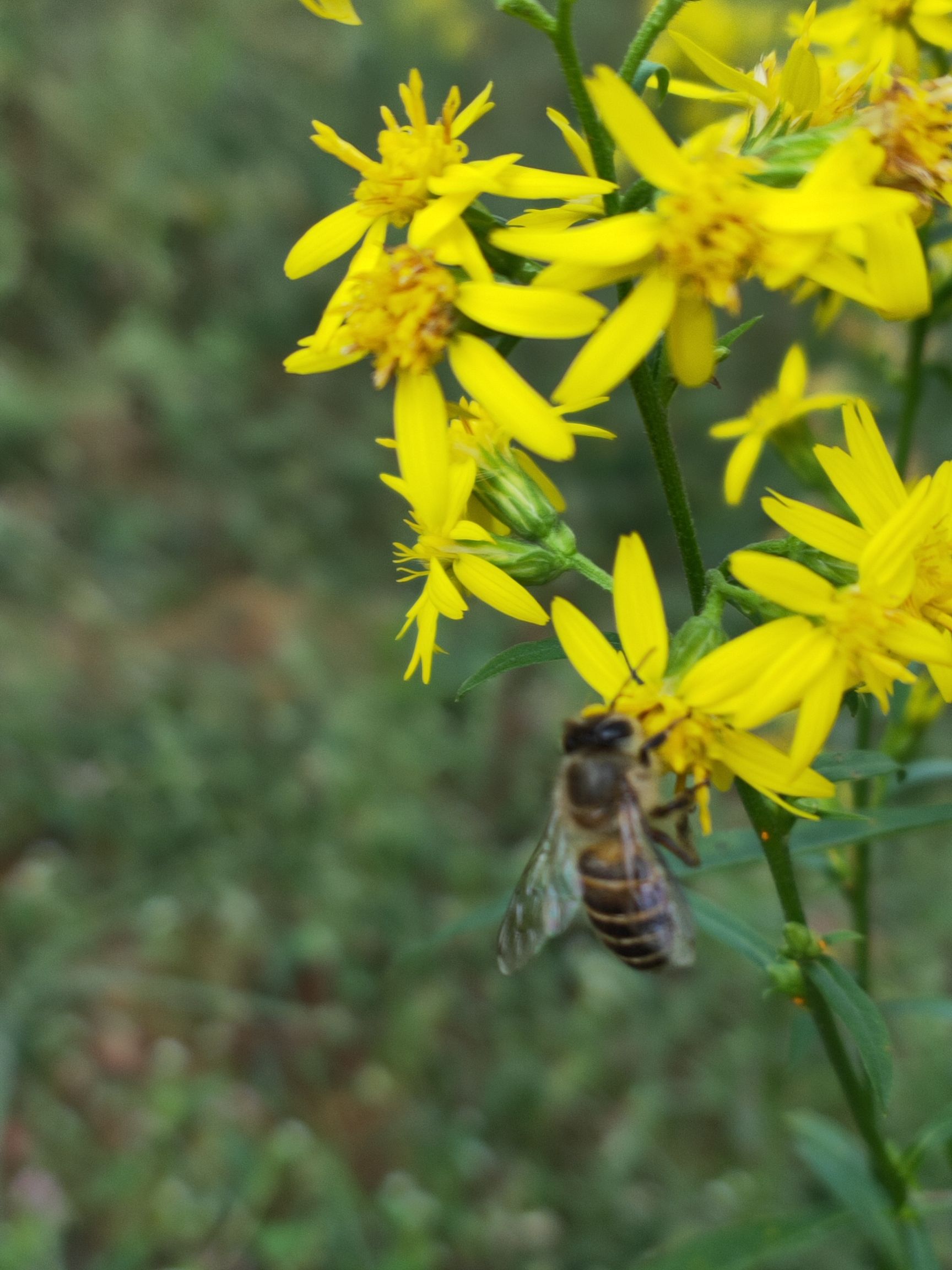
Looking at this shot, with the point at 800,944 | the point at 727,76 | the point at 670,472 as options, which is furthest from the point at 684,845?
the point at 727,76

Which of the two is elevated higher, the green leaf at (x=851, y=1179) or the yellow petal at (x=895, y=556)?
the yellow petal at (x=895, y=556)

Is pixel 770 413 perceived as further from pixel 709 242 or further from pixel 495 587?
pixel 495 587

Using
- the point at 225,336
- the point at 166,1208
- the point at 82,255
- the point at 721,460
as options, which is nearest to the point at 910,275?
the point at 166,1208

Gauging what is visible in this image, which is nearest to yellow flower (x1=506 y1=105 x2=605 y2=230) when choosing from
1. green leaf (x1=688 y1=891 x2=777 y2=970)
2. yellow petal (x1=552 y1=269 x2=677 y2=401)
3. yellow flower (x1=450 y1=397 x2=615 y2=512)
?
yellow petal (x1=552 y1=269 x2=677 y2=401)

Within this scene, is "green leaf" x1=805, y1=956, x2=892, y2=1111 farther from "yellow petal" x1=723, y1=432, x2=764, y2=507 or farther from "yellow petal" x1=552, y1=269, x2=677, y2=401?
"yellow petal" x1=552, y1=269, x2=677, y2=401

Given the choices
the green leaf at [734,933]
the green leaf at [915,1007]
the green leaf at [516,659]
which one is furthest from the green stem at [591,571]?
the green leaf at [915,1007]

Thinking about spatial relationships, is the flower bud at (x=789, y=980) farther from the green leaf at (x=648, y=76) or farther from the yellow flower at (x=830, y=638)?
the green leaf at (x=648, y=76)
